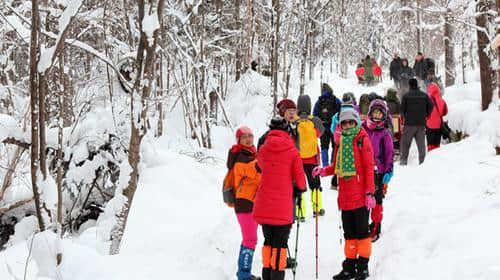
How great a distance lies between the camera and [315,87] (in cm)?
2828

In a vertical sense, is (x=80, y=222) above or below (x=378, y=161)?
below

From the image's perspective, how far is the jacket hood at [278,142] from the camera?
4965 millimetres

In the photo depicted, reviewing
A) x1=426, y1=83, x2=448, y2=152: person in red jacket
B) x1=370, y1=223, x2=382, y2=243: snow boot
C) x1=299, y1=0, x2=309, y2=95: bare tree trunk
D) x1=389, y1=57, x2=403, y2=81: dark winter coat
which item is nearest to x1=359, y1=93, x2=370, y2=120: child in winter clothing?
x1=426, y1=83, x2=448, y2=152: person in red jacket

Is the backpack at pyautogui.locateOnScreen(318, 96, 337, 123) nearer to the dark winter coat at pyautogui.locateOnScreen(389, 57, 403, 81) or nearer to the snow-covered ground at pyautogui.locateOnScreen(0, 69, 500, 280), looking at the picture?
the snow-covered ground at pyautogui.locateOnScreen(0, 69, 500, 280)

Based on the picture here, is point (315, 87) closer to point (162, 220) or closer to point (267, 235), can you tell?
point (162, 220)

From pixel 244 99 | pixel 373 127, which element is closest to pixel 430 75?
pixel 244 99

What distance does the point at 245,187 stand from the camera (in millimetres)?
5480

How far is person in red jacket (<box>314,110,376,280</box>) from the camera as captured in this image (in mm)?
5285

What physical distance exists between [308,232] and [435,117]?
6.27 metres

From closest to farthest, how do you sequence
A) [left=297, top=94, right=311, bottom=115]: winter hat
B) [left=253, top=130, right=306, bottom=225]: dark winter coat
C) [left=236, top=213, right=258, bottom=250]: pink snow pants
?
[left=253, top=130, right=306, bottom=225]: dark winter coat, [left=236, top=213, right=258, bottom=250]: pink snow pants, [left=297, top=94, right=311, bottom=115]: winter hat

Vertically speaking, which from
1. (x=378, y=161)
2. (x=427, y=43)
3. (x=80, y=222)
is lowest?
(x=80, y=222)

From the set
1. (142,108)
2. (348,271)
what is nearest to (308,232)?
(348,271)

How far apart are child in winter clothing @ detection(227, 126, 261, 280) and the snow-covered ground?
0.61 m

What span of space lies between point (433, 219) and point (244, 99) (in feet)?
46.6
